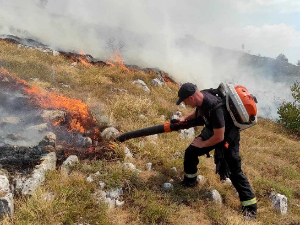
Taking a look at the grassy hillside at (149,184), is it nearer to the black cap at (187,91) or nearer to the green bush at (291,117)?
the black cap at (187,91)

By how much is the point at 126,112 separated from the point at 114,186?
10.5 feet

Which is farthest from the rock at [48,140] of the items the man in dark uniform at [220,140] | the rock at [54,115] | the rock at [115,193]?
the man in dark uniform at [220,140]

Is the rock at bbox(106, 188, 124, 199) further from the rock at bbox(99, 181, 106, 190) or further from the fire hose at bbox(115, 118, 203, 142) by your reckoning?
the fire hose at bbox(115, 118, 203, 142)

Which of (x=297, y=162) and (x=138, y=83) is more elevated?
(x=138, y=83)

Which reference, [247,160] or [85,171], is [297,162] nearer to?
[247,160]

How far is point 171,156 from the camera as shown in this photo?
17.4 feet

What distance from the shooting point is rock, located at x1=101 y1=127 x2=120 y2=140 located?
17.9ft

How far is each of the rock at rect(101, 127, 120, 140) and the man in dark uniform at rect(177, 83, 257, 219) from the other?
6.52ft

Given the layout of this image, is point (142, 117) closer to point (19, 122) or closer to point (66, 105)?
point (66, 105)

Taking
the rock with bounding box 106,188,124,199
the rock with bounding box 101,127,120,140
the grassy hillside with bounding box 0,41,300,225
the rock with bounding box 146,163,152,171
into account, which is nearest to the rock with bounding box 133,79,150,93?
the grassy hillside with bounding box 0,41,300,225

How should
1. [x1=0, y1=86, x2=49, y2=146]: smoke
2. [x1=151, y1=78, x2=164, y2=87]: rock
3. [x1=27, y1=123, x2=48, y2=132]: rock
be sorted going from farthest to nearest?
[x1=151, y1=78, x2=164, y2=87]: rock, [x1=27, y1=123, x2=48, y2=132]: rock, [x1=0, y1=86, x2=49, y2=146]: smoke

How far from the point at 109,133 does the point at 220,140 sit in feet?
8.81

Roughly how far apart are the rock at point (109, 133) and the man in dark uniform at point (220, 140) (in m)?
1.99

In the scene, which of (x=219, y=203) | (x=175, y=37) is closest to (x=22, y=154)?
(x=219, y=203)
